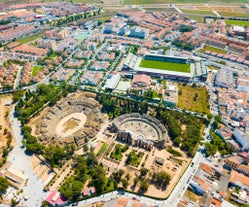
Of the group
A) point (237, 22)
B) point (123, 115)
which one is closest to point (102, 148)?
point (123, 115)

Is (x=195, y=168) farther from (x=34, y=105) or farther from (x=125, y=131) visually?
(x=34, y=105)

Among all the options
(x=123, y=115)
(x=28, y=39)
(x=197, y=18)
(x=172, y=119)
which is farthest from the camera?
(x=197, y=18)

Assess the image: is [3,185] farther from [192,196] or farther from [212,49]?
[212,49]

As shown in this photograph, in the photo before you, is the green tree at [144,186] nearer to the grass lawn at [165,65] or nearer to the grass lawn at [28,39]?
the grass lawn at [165,65]

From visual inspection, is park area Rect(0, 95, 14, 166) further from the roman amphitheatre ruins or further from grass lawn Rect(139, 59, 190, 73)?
grass lawn Rect(139, 59, 190, 73)

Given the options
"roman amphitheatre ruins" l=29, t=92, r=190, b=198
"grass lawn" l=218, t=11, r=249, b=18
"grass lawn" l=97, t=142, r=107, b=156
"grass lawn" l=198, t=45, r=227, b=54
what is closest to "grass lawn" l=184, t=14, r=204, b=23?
"grass lawn" l=218, t=11, r=249, b=18

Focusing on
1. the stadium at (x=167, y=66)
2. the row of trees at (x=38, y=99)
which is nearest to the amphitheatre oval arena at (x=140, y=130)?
the row of trees at (x=38, y=99)
